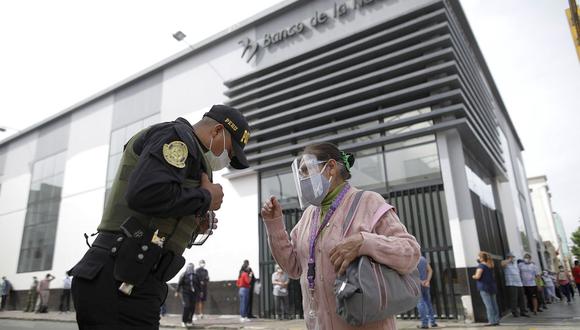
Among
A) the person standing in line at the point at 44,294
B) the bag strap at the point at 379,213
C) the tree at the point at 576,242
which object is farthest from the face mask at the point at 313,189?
the tree at the point at 576,242

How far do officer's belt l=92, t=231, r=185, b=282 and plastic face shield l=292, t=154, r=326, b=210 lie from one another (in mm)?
906

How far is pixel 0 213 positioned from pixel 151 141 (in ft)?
94.7

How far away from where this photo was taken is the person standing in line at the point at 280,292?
1102cm

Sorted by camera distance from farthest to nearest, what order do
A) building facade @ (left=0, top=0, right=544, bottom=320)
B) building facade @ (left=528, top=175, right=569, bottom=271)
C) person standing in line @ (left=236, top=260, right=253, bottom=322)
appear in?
building facade @ (left=528, top=175, right=569, bottom=271), person standing in line @ (left=236, top=260, right=253, bottom=322), building facade @ (left=0, top=0, right=544, bottom=320)

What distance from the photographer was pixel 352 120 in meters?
11.6

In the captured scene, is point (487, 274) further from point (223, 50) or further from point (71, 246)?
point (71, 246)

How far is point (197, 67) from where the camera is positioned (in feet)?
53.7

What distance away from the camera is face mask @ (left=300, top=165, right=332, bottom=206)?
7.82ft

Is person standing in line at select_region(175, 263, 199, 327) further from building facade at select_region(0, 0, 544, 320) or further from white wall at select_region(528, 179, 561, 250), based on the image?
white wall at select_region(528, 179, 561, 250)

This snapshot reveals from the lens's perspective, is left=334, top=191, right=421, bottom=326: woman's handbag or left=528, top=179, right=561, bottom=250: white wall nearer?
left=334, top=191, right=421, bottom=326: woman's handbag

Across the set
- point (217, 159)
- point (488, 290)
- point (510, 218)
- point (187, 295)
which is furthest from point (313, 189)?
point (510, 218)

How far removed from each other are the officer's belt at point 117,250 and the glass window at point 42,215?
21.3 meters

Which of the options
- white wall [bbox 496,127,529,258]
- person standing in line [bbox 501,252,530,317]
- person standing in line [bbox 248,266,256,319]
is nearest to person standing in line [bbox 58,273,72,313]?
person standing in line [bbox 248,266,256,319]

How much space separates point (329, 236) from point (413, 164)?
370 inches
